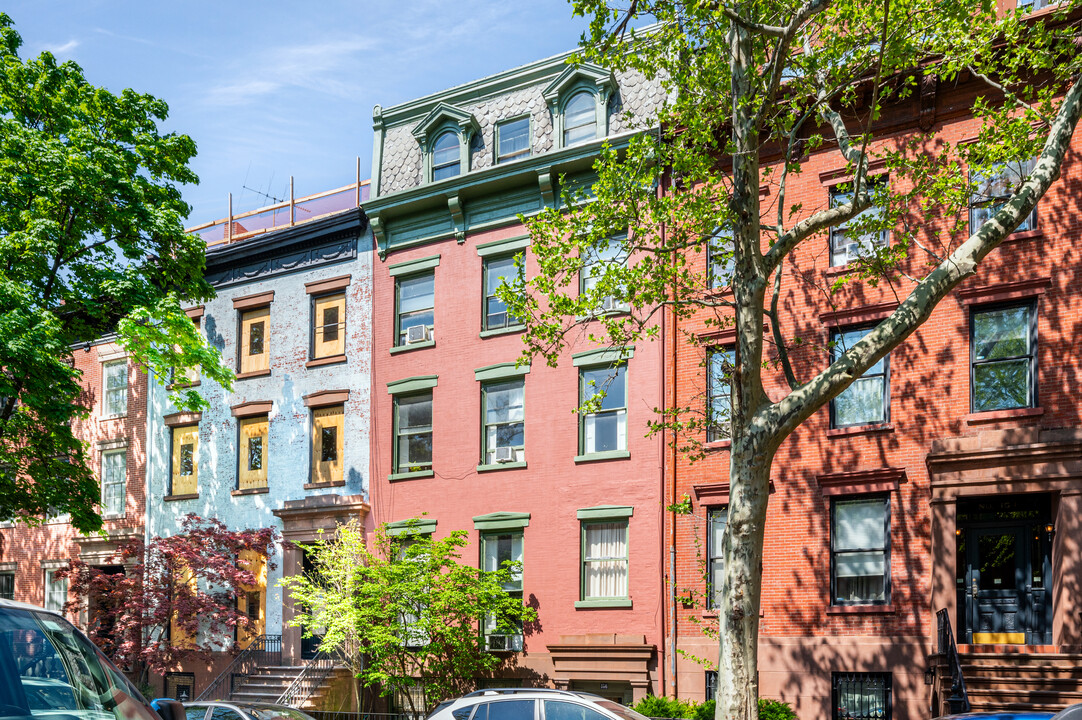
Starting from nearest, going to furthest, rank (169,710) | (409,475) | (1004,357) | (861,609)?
(169,710)
(1004,357)
(861,609)
(409,475)

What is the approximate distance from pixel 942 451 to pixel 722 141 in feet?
30.0

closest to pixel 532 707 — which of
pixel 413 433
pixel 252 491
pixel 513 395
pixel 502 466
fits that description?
pixel 502 466

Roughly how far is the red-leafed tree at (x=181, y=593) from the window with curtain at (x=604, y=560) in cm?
1010

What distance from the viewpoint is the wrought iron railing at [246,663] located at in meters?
29.3

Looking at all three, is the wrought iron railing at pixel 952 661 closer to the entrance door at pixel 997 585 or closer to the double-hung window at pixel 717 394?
the entrance door at pixel 997 585

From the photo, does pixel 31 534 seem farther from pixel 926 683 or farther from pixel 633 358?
pixel 926 683

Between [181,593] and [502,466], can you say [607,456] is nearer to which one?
[502,466]

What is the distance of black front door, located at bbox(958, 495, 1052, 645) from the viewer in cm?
2009

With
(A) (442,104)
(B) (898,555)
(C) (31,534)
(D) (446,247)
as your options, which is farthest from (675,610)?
(C) (31,534)

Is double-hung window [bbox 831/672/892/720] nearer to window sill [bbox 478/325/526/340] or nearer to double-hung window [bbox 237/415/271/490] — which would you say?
window sill [bbox 478/325/526/340]

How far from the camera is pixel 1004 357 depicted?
68.9 feet

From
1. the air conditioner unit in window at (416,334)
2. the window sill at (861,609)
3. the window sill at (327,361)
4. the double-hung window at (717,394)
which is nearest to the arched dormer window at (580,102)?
the air conditioner unit in window at (416,334)

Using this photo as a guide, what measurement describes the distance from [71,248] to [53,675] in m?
20.6

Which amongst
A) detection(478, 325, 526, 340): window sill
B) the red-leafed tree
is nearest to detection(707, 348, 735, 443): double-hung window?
detection(478, 325, 526, 340): window sill
